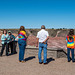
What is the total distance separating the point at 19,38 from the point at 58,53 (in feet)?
8.12

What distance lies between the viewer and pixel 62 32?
2468 inches

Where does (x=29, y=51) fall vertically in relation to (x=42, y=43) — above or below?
below

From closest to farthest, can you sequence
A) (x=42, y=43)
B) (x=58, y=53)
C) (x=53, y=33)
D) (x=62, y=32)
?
(x=42, y=43), (x=58, y=53), (x=62, y=32), (x=53, y=33)

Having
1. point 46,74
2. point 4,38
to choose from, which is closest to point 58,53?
point 46,74

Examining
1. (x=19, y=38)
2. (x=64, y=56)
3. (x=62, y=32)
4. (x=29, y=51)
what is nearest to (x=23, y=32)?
(x=19, y=38)

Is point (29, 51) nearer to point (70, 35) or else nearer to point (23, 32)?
point (23, 32)

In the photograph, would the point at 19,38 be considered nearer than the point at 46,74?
No

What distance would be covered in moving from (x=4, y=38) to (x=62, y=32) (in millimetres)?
57691

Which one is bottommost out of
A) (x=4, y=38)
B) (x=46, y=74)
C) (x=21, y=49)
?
(x=46, y=74)

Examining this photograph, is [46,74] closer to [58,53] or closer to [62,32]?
[58,53]

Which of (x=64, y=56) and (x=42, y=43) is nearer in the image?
(x=42, y=43)

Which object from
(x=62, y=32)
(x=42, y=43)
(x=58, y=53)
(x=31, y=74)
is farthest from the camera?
(x=62, y=32)

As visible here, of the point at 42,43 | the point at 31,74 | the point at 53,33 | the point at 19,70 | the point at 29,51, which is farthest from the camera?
the point at 53,33

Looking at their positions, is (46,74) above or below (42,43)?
below
